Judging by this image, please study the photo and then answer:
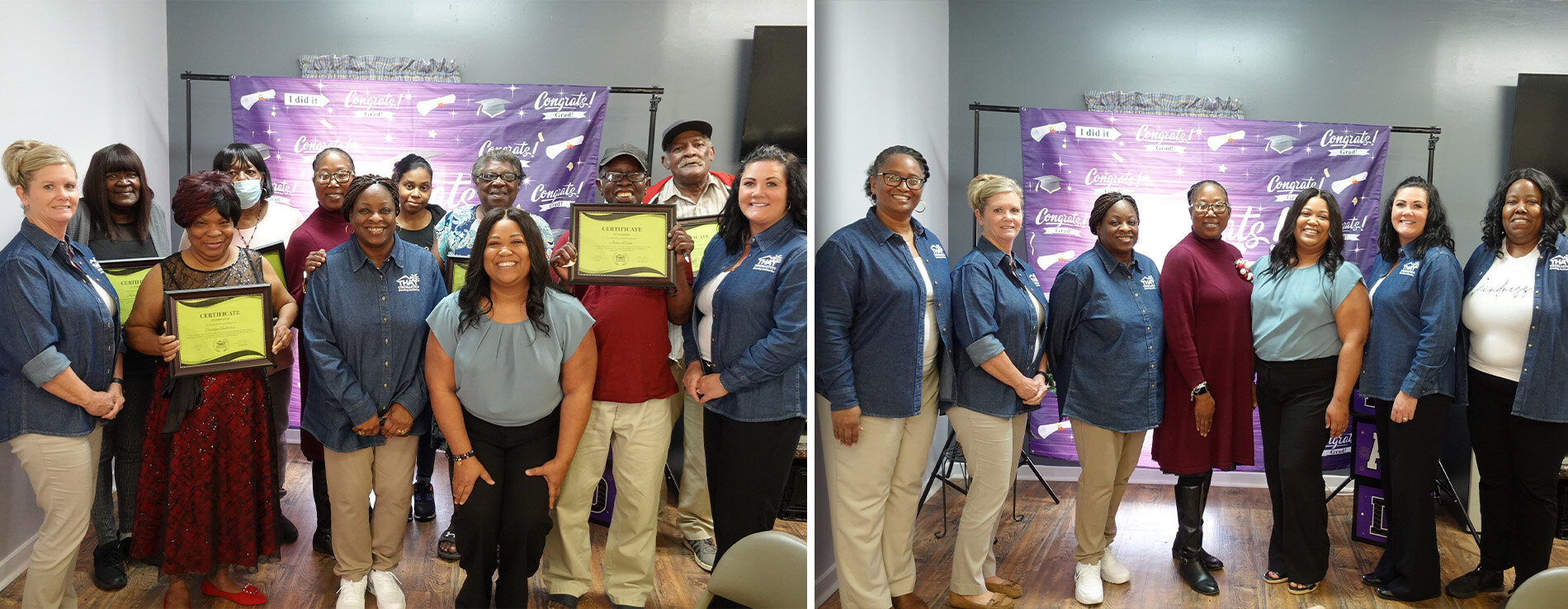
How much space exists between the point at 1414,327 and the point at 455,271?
2.60m

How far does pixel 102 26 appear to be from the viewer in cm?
225

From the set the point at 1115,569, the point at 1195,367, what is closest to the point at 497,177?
the point at 1195,367

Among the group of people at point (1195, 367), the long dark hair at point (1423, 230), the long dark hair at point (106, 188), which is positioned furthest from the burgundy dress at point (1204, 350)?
the long dark hair at point (106, 188)

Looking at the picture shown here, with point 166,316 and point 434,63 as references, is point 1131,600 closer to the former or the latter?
point 434,63

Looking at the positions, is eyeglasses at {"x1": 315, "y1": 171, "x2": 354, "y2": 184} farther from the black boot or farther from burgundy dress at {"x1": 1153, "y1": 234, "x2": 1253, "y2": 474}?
the black boot

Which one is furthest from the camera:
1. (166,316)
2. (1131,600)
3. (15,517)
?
(1131,600)

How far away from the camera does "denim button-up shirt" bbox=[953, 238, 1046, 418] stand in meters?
2.28

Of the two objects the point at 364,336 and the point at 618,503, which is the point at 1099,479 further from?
the point at 364,336

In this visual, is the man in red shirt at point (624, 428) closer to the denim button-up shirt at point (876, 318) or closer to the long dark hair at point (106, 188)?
the denim button-up shirt at point (876, 318)

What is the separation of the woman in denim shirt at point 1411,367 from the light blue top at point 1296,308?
12 centimetres

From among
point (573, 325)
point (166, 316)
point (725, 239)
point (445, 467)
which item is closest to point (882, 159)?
point (725, 239)

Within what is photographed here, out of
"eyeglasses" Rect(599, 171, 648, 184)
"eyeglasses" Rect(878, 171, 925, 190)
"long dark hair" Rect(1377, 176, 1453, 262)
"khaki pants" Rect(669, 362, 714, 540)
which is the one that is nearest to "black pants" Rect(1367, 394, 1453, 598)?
"long dark hair" Rect(1377, 176, 1453, 262)

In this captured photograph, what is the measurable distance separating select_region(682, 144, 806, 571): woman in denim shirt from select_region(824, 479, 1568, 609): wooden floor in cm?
45

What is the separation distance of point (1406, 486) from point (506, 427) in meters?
2.52
